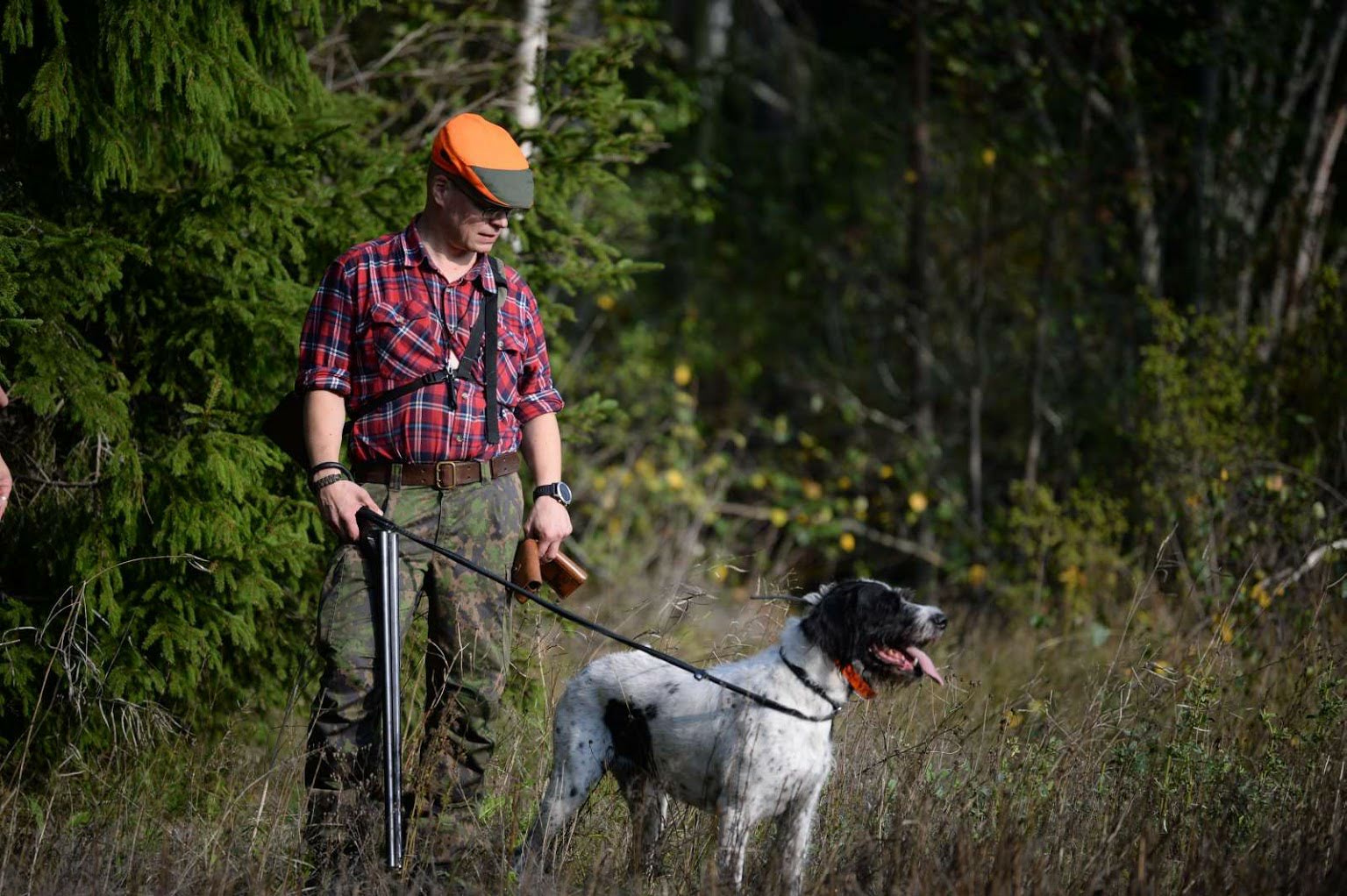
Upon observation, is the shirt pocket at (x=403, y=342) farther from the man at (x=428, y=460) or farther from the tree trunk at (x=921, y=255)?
the tree trunk at (x=921, y=255)

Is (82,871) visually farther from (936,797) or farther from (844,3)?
(844,3)

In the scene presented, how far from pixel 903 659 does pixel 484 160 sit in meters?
1.96

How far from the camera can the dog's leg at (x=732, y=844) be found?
3.66 meters

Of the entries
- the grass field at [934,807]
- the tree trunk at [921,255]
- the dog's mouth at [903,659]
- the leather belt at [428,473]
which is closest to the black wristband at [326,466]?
the leather belt at [428,473]

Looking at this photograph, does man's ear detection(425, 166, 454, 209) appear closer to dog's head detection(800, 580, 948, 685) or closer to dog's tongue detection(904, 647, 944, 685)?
dog's head detection(800, 580, 948, 685)

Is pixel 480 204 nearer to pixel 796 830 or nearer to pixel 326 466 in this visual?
pixel 326 466

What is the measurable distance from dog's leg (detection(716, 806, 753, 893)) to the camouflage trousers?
74 cm

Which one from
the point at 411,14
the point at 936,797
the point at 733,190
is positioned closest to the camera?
the point at 936,797

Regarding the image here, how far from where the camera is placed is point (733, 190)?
16.3 metres

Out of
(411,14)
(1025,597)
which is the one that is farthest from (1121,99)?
(411,14)

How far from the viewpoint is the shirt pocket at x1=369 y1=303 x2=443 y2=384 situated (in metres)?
3.73

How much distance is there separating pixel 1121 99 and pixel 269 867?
908cm

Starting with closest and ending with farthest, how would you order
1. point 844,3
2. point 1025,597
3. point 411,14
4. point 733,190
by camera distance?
point 411,14
point 1025,597
point 733,190
point 844,3

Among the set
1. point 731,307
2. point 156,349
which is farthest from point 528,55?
point 731,307
